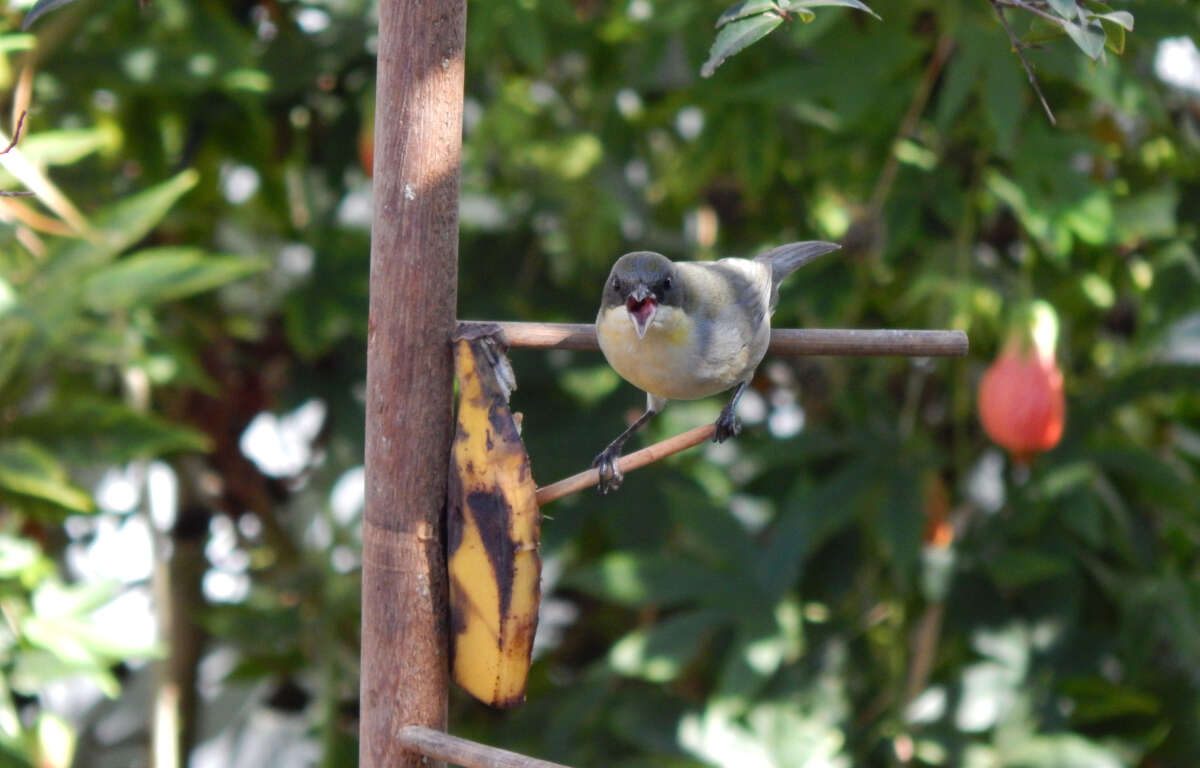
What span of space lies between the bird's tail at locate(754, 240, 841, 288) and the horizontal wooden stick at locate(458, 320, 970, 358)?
0.99 feet

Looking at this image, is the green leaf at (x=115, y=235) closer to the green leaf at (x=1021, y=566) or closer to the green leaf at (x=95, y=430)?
the green leaf at (x=95, y=430)

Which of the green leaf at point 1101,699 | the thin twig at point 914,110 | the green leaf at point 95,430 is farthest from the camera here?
the green leaf at point 1101,699

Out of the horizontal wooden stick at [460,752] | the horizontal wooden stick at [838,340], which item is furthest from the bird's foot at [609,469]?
the horizontal wooden stick at [460,752]

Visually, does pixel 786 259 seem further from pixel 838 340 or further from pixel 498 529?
pixel 498 529

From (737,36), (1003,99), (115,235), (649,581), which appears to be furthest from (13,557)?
(1003,99)

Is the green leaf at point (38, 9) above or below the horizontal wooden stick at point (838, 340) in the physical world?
above

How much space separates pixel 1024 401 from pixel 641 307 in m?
0.83

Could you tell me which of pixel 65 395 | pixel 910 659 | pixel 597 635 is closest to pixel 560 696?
pixel 597 635

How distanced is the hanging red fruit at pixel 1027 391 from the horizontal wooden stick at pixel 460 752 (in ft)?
3.39

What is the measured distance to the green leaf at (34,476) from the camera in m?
1.50

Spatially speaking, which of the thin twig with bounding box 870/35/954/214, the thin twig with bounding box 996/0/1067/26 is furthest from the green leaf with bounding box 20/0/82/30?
the thin twig with bounding box 870/35/954/214

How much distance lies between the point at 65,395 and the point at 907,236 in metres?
1.29

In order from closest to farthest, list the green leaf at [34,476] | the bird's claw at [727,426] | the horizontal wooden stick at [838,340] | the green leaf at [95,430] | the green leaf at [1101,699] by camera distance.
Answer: the horizontal wooden stick at [838,340] → the bird's claw at [727,426] → the green leaf at [34,476] → the green leaf at [95,430] → the green leaf at [1101,699]

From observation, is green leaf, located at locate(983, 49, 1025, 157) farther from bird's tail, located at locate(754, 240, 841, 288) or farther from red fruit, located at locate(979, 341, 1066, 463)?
bird's tail, located at locate(754, 240, 841, 288)
